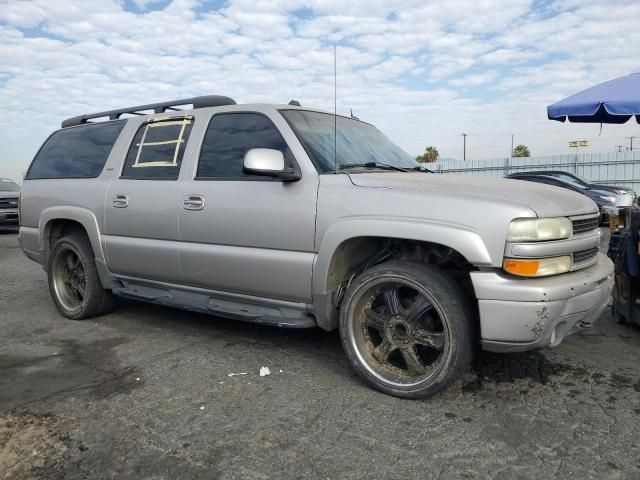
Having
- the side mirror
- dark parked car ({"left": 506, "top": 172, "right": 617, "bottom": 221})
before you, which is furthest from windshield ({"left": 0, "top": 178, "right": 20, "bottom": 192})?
the side mirror

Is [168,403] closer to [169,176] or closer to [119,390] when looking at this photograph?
[119,390]

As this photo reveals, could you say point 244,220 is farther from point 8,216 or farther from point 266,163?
point 8,216

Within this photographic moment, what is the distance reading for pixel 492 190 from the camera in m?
3.20

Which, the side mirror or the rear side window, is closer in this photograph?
the side mirror

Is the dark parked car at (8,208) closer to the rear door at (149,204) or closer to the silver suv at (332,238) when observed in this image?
the silver suv at (332,238)

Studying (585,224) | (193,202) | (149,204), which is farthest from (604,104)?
(149,204)

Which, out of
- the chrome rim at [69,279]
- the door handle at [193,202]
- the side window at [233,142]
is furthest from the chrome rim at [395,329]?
the chrome rim at [69,279]

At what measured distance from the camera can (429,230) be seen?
304 centimetres

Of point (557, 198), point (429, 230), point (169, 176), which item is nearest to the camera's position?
point (429, 230)

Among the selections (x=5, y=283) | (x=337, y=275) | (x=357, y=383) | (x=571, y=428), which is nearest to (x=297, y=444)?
(x=357, y=383)

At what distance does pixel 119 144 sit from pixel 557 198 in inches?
142

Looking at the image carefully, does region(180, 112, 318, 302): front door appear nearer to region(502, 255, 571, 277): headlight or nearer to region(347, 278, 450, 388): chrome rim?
region(347, 278, 450, 388): chrome rim

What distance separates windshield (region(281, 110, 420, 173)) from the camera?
3.75m

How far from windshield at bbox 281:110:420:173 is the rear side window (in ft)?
6.42
